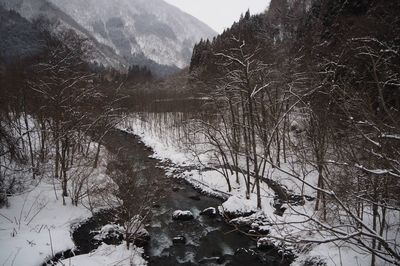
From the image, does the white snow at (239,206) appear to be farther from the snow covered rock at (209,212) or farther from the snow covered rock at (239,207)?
the snow covered rock at (209,212)

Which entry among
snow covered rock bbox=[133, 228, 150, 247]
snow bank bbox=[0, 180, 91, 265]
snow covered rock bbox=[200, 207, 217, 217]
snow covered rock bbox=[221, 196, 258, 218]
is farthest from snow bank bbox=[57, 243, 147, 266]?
snow covered rock bbox=[221, 196, 258, 218]

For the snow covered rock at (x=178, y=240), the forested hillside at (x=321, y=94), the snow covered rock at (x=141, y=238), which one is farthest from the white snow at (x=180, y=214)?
the forested hillside at (x=321, y=94)

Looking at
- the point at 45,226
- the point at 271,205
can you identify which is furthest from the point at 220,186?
the point at 45,226

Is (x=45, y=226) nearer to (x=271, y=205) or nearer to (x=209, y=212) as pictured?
(x=209, y=212)

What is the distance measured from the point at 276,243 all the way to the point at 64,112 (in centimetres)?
1400

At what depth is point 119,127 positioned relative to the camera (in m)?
48.3

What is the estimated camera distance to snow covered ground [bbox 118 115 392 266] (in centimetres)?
573

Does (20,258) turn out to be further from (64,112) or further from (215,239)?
(64,112)

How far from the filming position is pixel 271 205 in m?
16.8

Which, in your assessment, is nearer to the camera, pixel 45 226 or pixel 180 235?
pixel 45 226

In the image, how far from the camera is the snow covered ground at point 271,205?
5.73 metres

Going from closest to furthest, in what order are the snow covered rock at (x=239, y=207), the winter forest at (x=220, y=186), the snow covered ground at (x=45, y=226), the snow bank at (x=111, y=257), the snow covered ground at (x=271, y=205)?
the snow covered ground at (x=271, y=205) < the winter forest at (x=220, y=186) < the snow covered ground at (x=45, y=226) < the snow bank at (x=111, y=257) < the snow covered rock at (x=239, y=207)

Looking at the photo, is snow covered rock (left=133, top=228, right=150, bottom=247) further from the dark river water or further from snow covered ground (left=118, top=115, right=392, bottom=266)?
snow covered ground (left=118, top=115, right=392, bottom=266)

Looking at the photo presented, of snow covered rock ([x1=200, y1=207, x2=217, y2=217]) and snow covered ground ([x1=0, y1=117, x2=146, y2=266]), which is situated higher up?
snow covered ground ([x1=0, y1=117, x2=146, y2=266])
